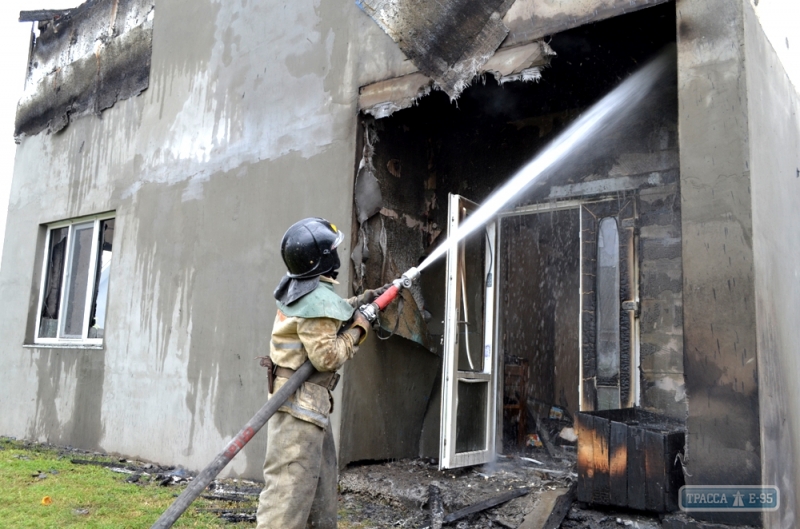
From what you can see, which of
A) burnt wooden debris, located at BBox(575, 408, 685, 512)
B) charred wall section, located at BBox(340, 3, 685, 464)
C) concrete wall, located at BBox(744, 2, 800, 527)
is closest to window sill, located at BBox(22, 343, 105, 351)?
charred wall section, located at BBox(340, 3, 685, 464)

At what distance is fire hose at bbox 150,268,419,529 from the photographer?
304cm

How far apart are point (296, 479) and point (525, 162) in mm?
3888

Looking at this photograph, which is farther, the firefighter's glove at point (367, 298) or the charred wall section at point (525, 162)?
the charred wall section at point (525, 162)

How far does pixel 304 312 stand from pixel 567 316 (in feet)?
21.7

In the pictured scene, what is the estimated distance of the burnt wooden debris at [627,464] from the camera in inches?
149

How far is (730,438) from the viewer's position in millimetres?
3539

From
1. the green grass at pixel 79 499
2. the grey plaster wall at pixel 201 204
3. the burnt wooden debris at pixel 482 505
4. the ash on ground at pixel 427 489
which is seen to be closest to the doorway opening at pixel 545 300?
the ash on ground at pixel 427 489

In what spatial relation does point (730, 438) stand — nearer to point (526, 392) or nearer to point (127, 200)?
point (526, 392)

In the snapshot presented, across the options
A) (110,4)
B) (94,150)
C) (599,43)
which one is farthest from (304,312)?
(110,4)

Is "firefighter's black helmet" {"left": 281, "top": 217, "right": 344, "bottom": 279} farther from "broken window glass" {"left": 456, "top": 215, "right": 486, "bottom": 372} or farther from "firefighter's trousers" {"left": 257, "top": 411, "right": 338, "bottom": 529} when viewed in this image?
"broken window glass" {"left": 456, "top": 215, "right": 486, "bottom": 372}

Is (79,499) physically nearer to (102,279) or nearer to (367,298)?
(367,298)

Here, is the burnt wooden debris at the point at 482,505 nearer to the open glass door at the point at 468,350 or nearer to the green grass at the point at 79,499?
the open glass door at the point at 468,350

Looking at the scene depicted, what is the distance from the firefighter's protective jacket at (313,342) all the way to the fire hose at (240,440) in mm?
81

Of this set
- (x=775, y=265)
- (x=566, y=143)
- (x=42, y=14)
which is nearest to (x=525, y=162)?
(x=566, y=143)
